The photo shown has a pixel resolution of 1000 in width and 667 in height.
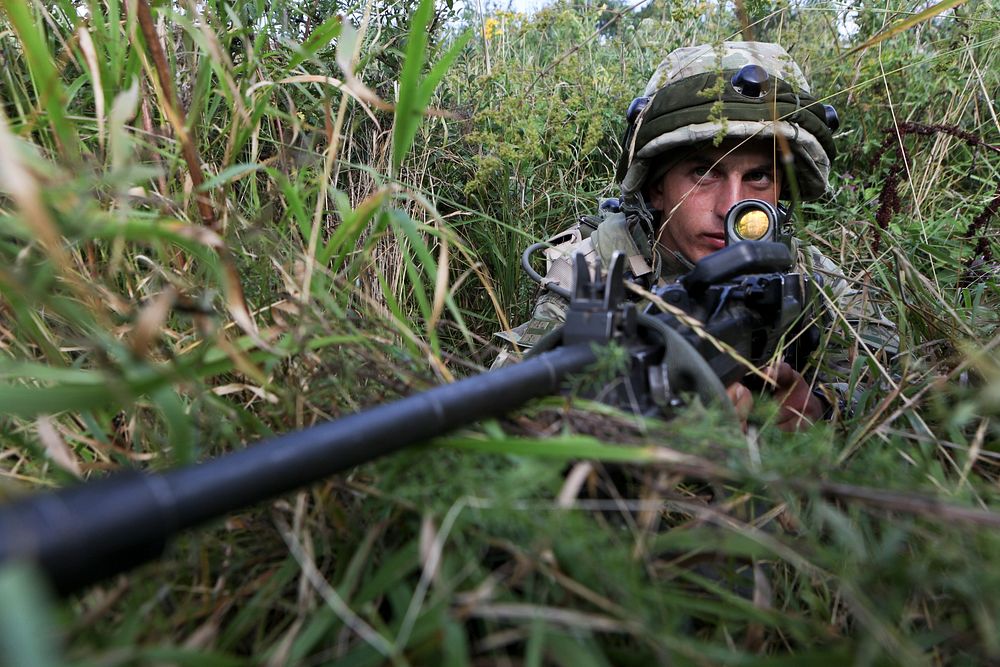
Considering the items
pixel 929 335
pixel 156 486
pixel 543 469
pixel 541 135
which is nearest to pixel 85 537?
pixel 156 486

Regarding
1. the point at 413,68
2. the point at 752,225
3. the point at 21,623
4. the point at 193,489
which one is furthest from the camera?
the point at 752,225

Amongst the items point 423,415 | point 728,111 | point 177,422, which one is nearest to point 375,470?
point 423,415

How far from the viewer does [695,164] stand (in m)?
2.64

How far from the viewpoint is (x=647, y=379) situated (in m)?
1.16

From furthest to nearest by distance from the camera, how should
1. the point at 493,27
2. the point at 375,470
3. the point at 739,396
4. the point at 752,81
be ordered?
the point at 493,27 → the point at 752,81 → the point at 739,396 → the point at 375,470

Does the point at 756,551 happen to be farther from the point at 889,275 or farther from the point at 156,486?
the point at 889,275

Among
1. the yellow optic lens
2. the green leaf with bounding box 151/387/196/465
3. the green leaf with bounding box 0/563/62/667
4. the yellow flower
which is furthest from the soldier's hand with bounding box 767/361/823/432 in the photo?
the yellow flower

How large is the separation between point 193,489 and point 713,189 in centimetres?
234

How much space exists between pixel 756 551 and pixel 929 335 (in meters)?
1.45

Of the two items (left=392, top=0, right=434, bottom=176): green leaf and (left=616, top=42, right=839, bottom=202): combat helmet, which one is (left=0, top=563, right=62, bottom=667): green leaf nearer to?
(left=392, top=0, right=434, bottom=176): green leaf

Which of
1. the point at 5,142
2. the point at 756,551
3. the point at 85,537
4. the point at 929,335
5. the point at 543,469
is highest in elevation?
the point at 5,142

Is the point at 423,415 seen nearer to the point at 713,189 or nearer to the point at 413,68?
the point at 413,68

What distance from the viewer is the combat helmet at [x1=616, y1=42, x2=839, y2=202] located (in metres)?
2.43

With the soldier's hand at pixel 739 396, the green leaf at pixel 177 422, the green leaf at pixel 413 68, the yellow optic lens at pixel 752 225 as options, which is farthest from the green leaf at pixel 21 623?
the yellow optic lens at pixel 752 225
